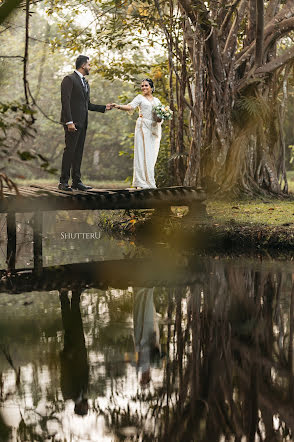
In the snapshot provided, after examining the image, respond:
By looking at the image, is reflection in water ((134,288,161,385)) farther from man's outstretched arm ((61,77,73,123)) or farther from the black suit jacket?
the black suit jacket

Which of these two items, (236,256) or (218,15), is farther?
(218,15)

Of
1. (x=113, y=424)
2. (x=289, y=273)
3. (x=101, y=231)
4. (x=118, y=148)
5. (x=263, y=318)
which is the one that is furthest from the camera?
(x=118, y=148)

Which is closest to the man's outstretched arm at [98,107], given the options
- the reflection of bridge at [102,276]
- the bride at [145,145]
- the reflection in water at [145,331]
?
the bride at [145,145]

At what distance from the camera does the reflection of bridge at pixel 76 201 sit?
32.6 ft

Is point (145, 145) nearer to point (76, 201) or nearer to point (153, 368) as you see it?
point (76, 201)

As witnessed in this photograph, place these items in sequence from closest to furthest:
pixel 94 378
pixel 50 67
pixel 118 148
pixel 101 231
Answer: pixel 94 378
pixel 101 231
pixel 118 148
pixel 50 67

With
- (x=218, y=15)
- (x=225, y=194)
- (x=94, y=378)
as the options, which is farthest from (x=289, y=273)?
(x=218, y=15)

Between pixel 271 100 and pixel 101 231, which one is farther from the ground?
pixel 271 100

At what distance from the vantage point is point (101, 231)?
560 inches

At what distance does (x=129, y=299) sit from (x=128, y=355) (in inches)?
84.4

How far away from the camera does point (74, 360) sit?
5215 mm

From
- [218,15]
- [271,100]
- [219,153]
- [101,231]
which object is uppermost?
[218,15]

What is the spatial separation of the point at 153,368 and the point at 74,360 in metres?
0.56

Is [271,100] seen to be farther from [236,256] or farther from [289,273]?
[289,273]
